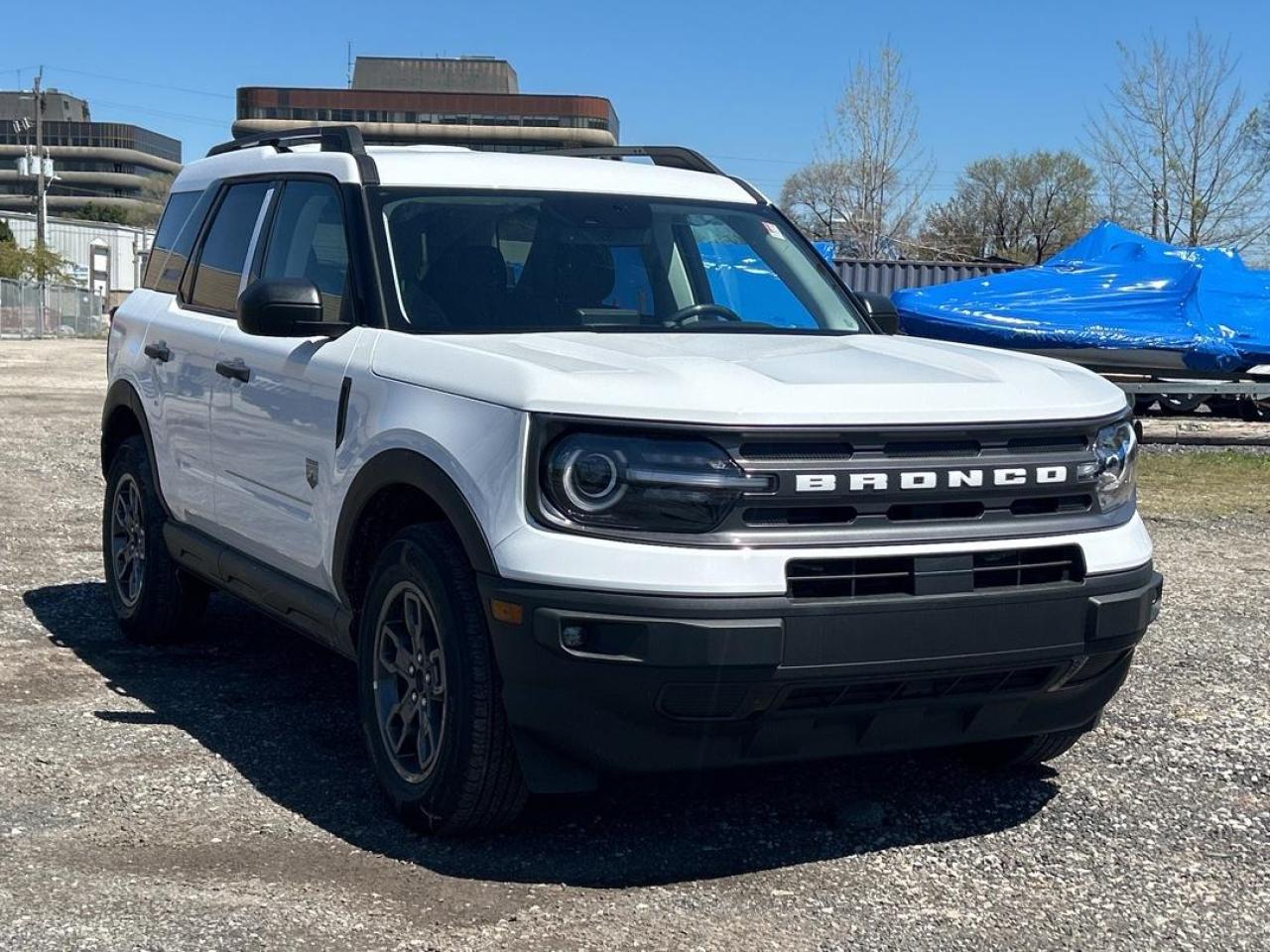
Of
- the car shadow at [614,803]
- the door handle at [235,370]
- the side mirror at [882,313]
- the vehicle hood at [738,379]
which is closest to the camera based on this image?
the vehicle hood at [738,379]

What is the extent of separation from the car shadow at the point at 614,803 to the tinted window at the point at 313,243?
1.47m

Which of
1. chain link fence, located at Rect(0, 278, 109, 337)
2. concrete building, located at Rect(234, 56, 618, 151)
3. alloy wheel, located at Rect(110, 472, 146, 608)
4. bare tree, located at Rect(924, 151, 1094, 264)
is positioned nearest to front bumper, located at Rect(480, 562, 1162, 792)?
alloy wheel, located at Rect(110, 472, 146, 608)

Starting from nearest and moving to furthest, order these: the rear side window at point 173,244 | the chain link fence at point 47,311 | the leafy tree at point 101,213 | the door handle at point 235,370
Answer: the door handle at point 235,370, the rear side window at point 173,244, the chain link fence at point 47,311, the leafy tree at point 101,213

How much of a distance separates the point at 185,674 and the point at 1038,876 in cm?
355

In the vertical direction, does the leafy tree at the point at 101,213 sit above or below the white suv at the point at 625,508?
above

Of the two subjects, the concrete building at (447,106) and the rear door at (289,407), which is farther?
the concrete building at (447,106)

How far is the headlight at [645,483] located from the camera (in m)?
3.88

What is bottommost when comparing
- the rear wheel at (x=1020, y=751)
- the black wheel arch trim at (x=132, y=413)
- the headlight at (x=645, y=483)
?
A: the rear wheel at (x=1020, y=751)

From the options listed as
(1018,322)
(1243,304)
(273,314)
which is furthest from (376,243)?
(1243,304)

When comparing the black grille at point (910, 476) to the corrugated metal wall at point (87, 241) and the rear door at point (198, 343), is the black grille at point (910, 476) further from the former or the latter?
the corrugated metal wall at point (87, 241)

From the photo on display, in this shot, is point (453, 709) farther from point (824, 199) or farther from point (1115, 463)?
point (824, 199)

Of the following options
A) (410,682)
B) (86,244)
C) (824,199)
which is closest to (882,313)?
(410,682)

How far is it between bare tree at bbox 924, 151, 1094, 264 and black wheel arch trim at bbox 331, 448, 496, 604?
59.8 meters

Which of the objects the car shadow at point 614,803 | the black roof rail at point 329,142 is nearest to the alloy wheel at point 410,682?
the car shadow at point 614,803
